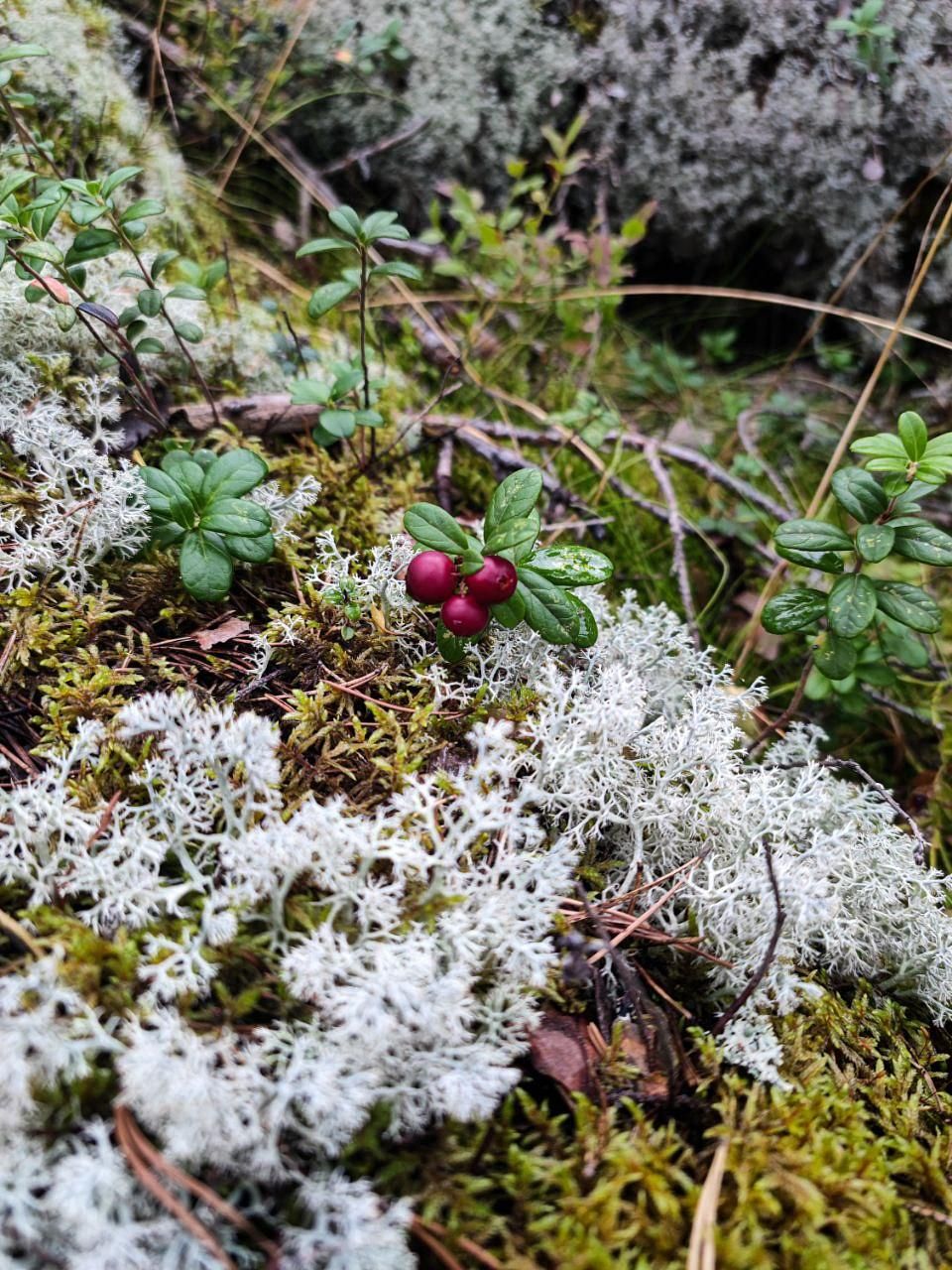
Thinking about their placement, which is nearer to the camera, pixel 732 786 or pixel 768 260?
pixel 732 786

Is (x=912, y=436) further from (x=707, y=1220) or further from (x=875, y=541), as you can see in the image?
(x=707, y=1220)

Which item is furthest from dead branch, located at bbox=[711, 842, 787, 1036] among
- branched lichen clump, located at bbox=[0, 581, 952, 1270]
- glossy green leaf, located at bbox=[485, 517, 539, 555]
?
glossy green leaf, located at bbox=[485, 517, 539, 555]

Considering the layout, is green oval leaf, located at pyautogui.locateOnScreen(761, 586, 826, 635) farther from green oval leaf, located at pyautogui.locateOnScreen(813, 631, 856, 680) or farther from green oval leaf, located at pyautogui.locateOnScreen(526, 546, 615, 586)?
green oval leaf, located at pyautogui.locateOnScreen(526, 546, 615, 586)

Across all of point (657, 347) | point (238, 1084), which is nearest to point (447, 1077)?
point (238, 1084)

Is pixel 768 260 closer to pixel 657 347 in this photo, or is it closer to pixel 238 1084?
pixel 657 347

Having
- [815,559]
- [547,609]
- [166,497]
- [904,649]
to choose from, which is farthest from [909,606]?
[166,497]

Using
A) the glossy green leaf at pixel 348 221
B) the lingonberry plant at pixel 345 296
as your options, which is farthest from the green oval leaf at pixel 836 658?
the glossy green leaf at pixel 348 221
